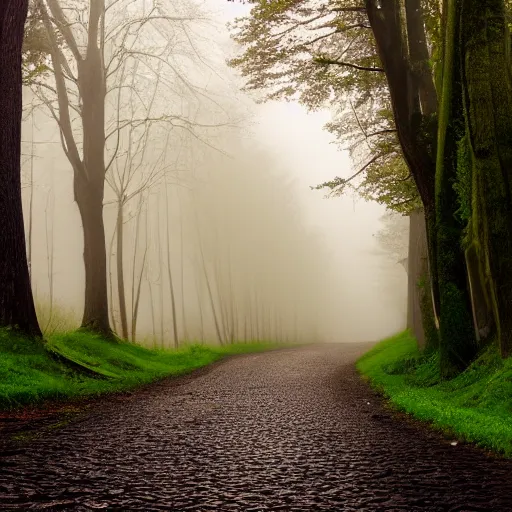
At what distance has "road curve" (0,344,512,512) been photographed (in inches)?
131

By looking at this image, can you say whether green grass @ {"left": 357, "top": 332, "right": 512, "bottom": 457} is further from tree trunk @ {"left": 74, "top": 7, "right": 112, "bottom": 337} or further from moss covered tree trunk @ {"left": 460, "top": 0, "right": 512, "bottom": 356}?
tree trunk @ {"left": 74, "top": 7, "right": 112, "bottom": 337}

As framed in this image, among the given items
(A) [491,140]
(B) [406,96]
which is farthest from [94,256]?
(A) [491,140]

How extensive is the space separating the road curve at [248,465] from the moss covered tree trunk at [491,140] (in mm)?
2572

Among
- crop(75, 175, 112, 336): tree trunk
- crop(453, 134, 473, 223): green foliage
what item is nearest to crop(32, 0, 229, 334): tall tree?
crop(75, 175, 112, 336): tree trunk

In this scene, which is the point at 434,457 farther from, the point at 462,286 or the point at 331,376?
the point at 331,376

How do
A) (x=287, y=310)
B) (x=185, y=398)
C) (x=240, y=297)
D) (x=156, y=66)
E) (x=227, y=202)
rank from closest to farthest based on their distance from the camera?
(x=185, y=398) < (x=156, y=66) < (x=227, y=202) < (x=240, y=297) < (x=287, y=310)

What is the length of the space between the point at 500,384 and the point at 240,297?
3602cm

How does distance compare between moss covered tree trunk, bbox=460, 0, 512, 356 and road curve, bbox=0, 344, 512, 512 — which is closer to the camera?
road curve, bbox=0, 344, 512, 512

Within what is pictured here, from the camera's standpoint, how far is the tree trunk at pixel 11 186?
8.85 meters

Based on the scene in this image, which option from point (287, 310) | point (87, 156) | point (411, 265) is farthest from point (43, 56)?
point (287, 310)

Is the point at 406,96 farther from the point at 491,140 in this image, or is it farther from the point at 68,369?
the point at 68,369

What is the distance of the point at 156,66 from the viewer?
20.1 meters

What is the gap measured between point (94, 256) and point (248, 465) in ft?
41.4

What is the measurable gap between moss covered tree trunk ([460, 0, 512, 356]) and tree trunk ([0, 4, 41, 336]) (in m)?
7.23
